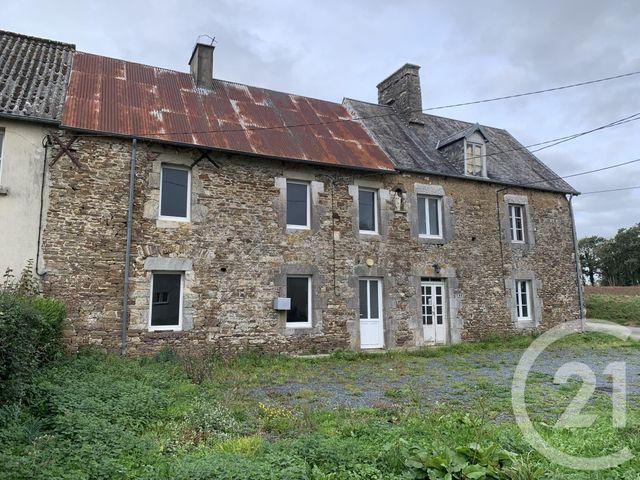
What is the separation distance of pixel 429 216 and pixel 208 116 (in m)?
7.34

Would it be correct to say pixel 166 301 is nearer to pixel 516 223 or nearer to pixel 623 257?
pixel 516 223

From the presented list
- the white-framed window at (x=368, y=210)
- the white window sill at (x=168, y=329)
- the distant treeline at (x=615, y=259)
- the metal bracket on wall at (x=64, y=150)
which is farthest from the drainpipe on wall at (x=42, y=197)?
the distant treeline at (x=615, y=259)

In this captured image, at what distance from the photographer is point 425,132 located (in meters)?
17.4

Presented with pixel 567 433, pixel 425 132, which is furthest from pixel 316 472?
pixel 425 132

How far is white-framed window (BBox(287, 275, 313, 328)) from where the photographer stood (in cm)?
1240

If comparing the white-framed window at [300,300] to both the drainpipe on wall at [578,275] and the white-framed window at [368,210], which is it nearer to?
the white-framed window at [368,210]

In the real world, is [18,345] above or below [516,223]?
below

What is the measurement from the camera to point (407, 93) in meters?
17.7

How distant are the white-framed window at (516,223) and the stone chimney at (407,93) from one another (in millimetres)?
4598

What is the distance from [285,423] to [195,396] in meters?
2.09

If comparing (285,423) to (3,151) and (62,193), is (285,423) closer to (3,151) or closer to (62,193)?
(62,193)

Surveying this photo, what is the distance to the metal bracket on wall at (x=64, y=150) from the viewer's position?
10.3m

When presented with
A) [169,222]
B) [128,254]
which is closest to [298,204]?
[169,222]

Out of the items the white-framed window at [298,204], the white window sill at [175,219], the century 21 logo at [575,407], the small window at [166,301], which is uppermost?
the white-framed window at [298,204]
